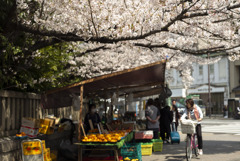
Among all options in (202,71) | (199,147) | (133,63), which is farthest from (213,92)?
(199,147)

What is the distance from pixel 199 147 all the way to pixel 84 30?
5.21 meters

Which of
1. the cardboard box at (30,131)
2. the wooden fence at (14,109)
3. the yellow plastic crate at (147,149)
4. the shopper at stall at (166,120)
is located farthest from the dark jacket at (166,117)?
the cardboard box at (30,131)

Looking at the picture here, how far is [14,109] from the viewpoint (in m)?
9.66

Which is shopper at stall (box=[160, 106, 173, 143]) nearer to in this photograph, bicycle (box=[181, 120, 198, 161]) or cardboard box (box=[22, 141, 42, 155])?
bicycle (box=[181, 120, 198, 161])

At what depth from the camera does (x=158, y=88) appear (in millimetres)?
16031

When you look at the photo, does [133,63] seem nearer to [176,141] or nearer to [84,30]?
[176,141]

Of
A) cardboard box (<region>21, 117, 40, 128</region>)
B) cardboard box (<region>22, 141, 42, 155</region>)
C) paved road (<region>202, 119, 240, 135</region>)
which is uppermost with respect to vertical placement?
cardboard box (<region>21, 117, 40, 128</region>)

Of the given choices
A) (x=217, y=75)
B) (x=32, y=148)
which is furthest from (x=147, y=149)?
(x=217, y=75)

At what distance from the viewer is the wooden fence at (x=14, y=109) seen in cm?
898

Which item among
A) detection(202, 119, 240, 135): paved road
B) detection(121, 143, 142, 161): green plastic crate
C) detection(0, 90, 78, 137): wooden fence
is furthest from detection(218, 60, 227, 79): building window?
detection(121, 143, 142, 161): green plastic crate

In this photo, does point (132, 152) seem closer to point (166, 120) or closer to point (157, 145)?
point (157, 145)

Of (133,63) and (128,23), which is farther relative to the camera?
(133,63)

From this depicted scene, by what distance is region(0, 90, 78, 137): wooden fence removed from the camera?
29.5 feet

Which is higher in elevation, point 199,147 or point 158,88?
point 158,88
